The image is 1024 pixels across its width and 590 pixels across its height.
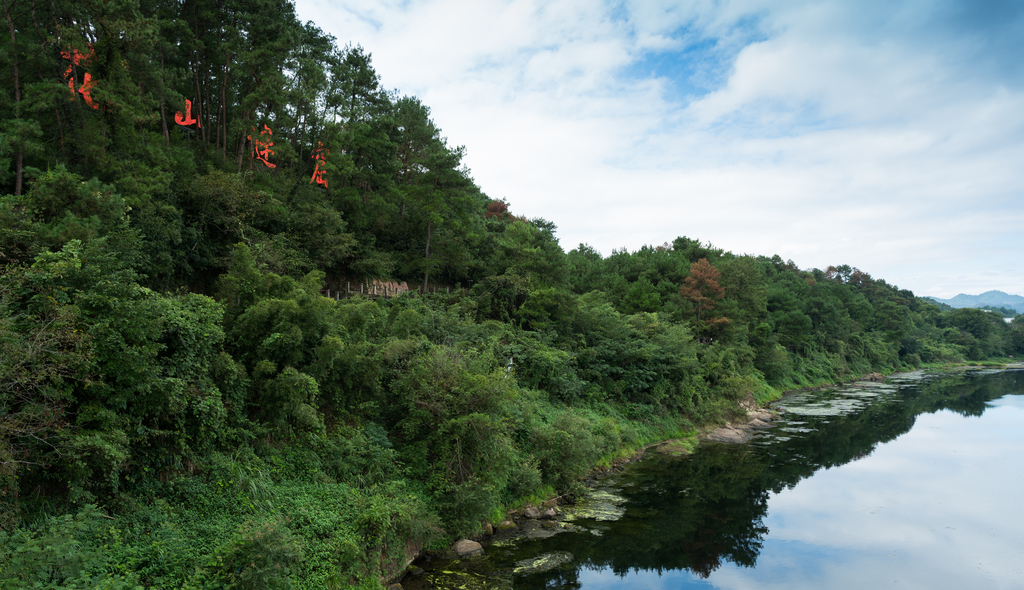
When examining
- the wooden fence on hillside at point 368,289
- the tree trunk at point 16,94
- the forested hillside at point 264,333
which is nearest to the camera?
the forested hillside at point 264,333

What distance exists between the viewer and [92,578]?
7289 mm

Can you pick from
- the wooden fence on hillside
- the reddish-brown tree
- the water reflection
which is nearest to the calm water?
the water reflection

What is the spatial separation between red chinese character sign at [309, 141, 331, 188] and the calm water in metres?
24.9

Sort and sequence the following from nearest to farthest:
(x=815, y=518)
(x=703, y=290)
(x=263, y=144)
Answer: (x=815, y=518) → (x=263, y=144) → (x=703, y=290)

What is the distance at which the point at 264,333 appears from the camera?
43.6 ft

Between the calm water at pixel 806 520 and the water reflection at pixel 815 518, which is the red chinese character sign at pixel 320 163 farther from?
the water reflection at pixel 815 518

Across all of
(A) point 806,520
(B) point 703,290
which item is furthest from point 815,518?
(B) point 703,290

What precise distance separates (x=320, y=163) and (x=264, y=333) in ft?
68.2

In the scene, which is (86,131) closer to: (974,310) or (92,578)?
(92,578)

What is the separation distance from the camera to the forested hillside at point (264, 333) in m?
8.42

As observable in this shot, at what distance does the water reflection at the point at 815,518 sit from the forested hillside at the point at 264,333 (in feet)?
10.9

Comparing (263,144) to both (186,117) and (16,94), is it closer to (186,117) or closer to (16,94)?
(186,117)

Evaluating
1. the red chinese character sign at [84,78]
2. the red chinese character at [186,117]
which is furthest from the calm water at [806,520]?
the red chinese character at [186,117]

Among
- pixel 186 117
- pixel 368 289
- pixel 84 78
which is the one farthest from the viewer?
pixel 368 289
